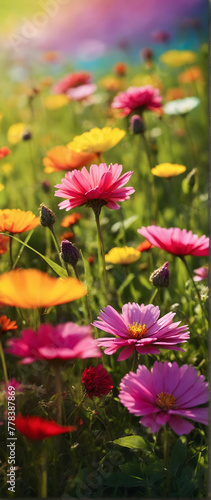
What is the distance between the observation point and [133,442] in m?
0.59

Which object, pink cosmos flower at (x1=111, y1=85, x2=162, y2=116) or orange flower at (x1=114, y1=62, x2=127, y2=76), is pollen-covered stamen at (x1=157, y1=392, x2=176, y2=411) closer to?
pink cosmos flower at (x1=111, y1=85, x2=162, y2=116)

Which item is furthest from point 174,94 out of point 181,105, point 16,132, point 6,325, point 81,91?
point 6,325

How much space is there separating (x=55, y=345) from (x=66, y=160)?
0.29 metres

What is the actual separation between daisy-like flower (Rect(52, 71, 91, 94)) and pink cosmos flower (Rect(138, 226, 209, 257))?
41cm

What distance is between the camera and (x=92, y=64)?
925 mm

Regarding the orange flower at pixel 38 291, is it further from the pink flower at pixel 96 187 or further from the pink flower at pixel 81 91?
the pink flower at pixel 81 91

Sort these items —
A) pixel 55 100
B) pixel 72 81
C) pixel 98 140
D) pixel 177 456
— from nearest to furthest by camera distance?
1. pixel 177 456
2. pixel 98 140
3. pixel 72 81
4. pixel 55 100

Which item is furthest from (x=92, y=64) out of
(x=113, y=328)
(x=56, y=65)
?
(x=113, y=328)

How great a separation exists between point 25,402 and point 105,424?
0.31ft

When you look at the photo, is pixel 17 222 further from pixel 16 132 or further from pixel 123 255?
pixel 16 132

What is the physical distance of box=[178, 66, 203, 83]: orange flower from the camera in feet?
3.20

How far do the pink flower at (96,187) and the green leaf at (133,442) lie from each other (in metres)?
0.25

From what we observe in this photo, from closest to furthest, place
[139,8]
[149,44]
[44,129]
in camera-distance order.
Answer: [139,8] < [149,44] < [44,129]

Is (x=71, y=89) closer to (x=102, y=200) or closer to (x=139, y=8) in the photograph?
(x=139, y=8)
